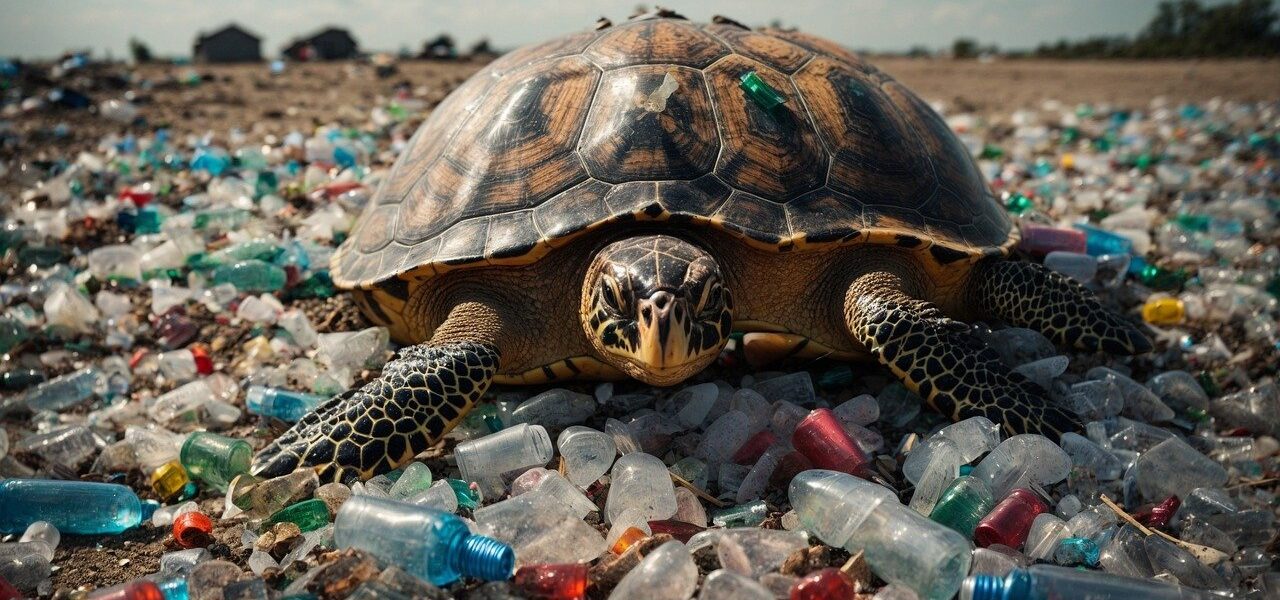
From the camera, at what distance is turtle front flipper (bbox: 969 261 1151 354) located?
3537mm

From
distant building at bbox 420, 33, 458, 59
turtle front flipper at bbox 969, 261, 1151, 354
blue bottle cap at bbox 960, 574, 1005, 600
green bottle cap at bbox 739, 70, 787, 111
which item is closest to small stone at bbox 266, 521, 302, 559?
blue bottle cap at bbox 960, 574, 1005, 600

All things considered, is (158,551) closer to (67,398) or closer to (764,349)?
(67,398)

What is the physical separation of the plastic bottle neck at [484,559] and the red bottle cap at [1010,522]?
4.67 ft

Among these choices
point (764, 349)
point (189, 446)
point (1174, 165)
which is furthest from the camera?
point (1174, 165)

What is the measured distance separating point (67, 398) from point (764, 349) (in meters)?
3.11

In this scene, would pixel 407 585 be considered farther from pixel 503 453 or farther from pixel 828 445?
pixel 828 445

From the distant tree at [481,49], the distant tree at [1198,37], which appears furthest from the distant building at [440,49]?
the distant tree at [1198,37]

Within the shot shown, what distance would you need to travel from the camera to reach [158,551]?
2500 millimetres

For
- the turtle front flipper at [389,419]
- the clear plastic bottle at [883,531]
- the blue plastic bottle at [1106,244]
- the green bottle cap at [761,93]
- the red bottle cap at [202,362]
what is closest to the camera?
the clear plastic bottle at [883,531]

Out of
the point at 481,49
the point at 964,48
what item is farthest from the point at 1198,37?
the point at 481,49

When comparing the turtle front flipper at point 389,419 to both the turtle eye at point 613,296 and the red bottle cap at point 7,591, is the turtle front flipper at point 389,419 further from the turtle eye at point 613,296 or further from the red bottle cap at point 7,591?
the red bottle cap at point 7,591

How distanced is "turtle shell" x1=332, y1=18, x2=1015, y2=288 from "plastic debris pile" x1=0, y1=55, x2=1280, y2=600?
0.60 meters

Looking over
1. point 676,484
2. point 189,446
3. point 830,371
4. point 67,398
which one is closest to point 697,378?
point 830,371

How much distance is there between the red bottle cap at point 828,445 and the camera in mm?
2684
